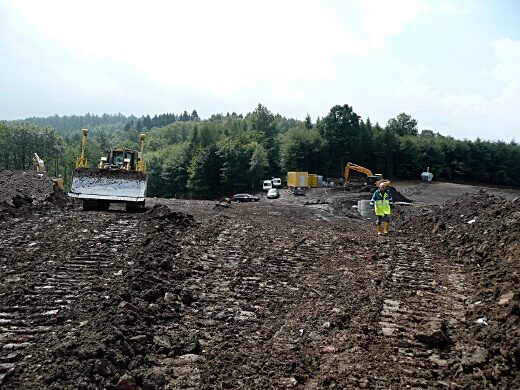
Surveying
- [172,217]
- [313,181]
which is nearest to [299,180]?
[313,181]

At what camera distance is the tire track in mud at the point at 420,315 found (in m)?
5.00

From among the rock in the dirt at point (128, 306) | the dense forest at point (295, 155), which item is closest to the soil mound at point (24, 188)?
the rock in the dirt at point (128, 306)

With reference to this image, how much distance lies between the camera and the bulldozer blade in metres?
14.4

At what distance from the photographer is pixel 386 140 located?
6444 cm

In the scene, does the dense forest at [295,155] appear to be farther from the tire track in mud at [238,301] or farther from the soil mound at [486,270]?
the tire track in mud at [238,301]

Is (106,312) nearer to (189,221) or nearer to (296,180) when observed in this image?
(189,221)

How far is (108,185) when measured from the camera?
47.8ft

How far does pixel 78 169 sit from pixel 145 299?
919 cm

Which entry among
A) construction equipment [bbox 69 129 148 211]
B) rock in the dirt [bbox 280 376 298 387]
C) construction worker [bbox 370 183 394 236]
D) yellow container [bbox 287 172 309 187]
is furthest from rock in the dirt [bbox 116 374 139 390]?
yellow container [bbox 287 172 309 187]

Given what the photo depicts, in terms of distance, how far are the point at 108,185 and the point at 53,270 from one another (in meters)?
7.30

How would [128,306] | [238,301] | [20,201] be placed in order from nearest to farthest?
[128,306] < [238,301] < [20,201]

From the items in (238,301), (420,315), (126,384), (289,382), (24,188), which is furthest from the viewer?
(24,188)

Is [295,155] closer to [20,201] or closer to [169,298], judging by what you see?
[20,201]

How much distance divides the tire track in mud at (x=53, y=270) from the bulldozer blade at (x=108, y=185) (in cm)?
209
